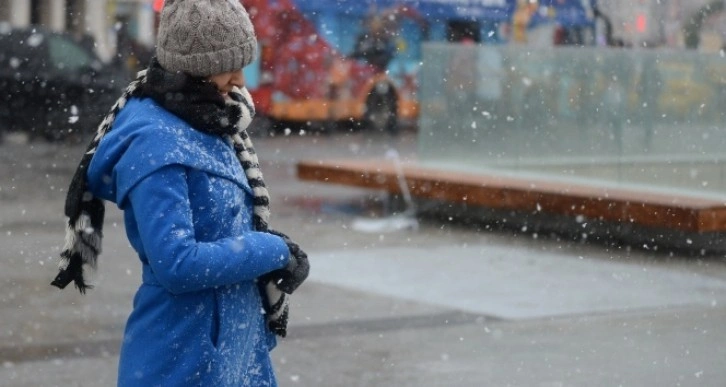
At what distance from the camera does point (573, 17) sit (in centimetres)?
2756

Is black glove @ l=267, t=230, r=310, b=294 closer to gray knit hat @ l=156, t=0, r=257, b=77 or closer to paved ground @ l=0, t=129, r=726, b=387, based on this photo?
gray knit hat @ l=156, t=0, r=257, b=77

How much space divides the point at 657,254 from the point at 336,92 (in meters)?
16.8

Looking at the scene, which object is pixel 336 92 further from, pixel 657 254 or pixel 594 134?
pixel 657 254

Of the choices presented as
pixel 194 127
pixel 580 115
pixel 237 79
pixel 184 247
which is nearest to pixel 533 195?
pixel 580 115

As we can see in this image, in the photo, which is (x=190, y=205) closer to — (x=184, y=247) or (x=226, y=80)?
(x=184, y=247)

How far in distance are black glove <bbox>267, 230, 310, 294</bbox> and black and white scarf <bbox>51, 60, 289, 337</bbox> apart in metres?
0.04

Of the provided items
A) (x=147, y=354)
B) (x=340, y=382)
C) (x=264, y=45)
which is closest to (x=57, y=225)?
(x=340, y=382)

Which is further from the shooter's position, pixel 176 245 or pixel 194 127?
pixel 194 127

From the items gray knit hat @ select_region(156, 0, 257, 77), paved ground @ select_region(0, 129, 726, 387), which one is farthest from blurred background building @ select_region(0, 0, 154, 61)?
gray knit hat @ select_region(156, 0, 257, 77)

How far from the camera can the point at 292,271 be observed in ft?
10.2

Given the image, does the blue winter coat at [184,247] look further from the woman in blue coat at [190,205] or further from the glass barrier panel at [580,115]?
the glass barrier panel at [580,115]

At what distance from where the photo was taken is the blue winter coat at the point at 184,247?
291 cm

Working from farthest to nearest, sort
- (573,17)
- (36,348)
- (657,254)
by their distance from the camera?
1. (573,17)
2. (657,254)
3. (36,348)

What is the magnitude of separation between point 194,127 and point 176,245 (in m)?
0.29
